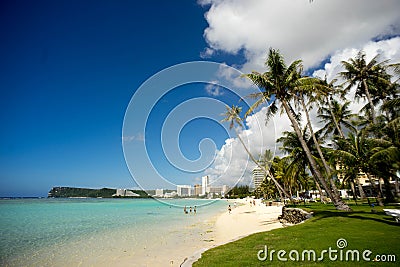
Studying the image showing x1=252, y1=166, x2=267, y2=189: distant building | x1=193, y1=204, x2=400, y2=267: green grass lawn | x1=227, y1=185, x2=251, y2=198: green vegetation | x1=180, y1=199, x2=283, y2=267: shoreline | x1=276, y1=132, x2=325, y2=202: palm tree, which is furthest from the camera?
x1=227, y1=185, x2=251, y2=198: green vegetation

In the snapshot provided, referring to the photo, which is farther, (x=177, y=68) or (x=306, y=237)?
(x=177, y=68)

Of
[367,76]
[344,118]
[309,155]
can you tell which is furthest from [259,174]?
[309,155]

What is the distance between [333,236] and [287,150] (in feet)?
77.1

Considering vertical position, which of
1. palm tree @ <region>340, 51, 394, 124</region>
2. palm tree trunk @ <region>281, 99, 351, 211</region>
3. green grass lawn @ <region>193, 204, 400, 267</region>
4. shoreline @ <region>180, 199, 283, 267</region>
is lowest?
shoreline @ <region>180, 199, 283, 267</region>

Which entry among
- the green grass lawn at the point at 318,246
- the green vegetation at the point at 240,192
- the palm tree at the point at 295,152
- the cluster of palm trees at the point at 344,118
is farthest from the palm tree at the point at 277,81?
the green vegetation at the point at 240,192

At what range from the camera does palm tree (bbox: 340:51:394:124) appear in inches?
878

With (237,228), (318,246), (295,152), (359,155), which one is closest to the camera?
(318,246)

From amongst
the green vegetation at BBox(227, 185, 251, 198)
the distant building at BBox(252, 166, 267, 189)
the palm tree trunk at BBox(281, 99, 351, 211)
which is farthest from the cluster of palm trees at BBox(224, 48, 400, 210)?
the green vegetation at BBox(227, 185, 251, 198)

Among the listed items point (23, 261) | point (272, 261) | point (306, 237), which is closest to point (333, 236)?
point (306, 237)

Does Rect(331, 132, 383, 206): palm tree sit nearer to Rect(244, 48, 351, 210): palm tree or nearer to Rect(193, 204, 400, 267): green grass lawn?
Rect(244, 48, 351, 210): palm tree

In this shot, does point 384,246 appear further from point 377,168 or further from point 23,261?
point 377,168

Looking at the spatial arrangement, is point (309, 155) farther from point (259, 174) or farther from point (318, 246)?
point (259, 174)

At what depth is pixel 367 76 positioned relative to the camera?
2294 cm

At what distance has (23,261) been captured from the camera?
11.4m
